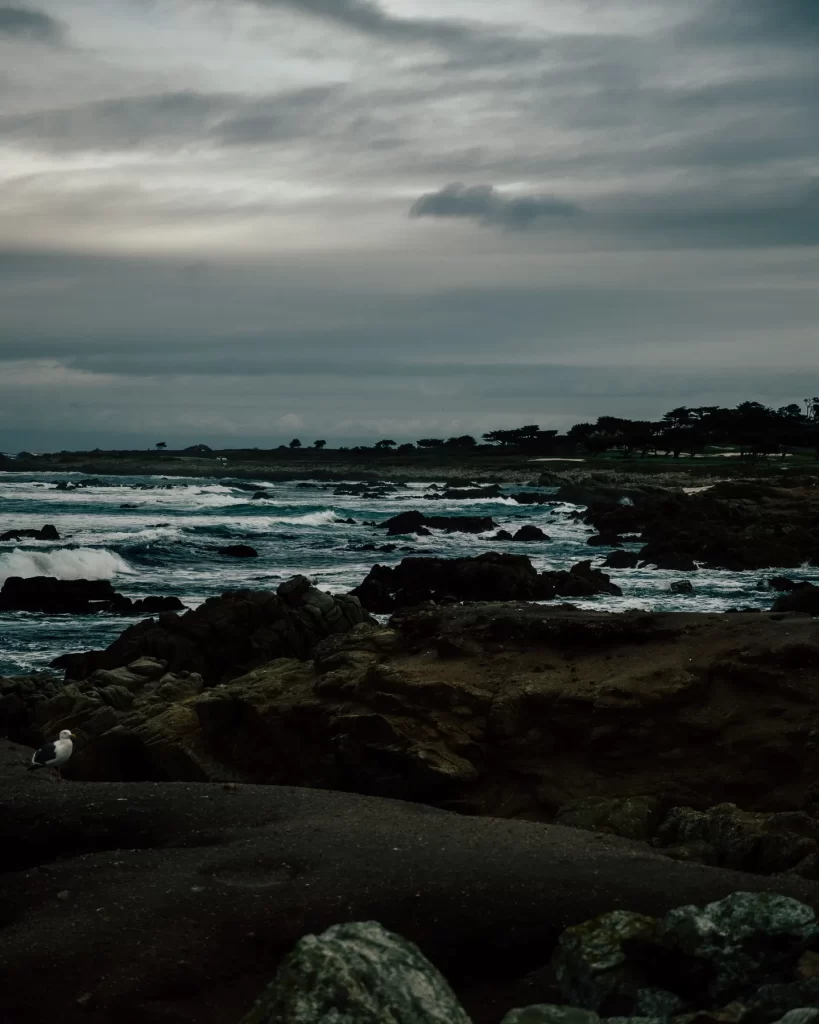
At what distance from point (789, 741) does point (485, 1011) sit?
178 inches

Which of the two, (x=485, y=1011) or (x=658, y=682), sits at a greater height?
(x=658, y=682)

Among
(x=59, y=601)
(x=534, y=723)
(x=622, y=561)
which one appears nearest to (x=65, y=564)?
(x=59, y=601)

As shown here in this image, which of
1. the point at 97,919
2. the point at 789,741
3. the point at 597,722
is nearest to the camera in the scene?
the point at 97,919

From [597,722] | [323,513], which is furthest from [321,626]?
[323,513]

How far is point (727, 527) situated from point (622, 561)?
300 inches

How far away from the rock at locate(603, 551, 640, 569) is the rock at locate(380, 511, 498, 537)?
1316cm

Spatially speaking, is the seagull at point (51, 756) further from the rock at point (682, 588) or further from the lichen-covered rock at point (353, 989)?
the rock at point (682, 588)

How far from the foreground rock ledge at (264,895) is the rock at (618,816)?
1.48 ft

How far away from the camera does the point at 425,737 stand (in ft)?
32.2

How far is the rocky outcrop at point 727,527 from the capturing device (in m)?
32.6

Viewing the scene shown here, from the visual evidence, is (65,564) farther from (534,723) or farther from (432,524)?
(534,723)

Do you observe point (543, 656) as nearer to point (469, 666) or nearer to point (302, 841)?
point (469, 666)

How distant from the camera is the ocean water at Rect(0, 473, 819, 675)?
23641mm

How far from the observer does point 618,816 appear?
8.29 meters
